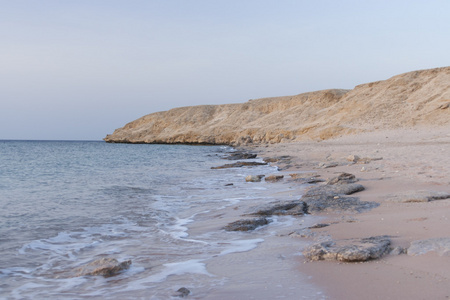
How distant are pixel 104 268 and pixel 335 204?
452cm

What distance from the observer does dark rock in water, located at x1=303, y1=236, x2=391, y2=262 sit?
4074 mm

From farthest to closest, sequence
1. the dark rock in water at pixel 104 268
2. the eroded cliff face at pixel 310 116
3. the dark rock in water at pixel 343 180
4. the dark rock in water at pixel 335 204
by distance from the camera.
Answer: the eroded cliff face at pixel 310 116 < the dark rock in water at pixel 343 180 < the dark rock in water at pixel 335 204 < the dark rock in water at pixel 104 268

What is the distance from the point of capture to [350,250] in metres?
4.16

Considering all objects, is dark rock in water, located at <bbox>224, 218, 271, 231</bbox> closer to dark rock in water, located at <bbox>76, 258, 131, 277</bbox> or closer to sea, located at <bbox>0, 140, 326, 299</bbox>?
sea, located at <bbox>0, 140, 326, 299</bbox>

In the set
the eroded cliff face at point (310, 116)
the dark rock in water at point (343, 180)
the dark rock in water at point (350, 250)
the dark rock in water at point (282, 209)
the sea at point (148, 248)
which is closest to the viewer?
the sea at point (148, 248)

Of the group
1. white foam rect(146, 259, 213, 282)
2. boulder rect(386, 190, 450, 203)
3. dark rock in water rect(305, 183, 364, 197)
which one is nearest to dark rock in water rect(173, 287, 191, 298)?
white foam rect(146, 259, 213, 282)

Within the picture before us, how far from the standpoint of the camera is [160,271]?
4.49 m

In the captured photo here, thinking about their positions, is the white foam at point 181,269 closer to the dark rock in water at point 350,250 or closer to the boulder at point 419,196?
the dark rock in water at point 350,250

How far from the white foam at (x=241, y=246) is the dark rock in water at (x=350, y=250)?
95 centimetres

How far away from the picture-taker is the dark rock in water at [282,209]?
7.20m

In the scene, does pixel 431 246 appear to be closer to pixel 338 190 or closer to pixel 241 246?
pixel 241 246

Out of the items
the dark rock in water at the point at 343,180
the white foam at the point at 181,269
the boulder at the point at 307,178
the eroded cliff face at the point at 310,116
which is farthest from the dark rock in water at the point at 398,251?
the eroded cliff face at the point at 310,116

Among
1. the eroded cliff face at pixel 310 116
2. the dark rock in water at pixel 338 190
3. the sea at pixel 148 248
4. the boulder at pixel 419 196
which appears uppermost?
the eroded cliff face at pixel 310 116

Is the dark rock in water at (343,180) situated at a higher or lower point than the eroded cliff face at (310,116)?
lower
